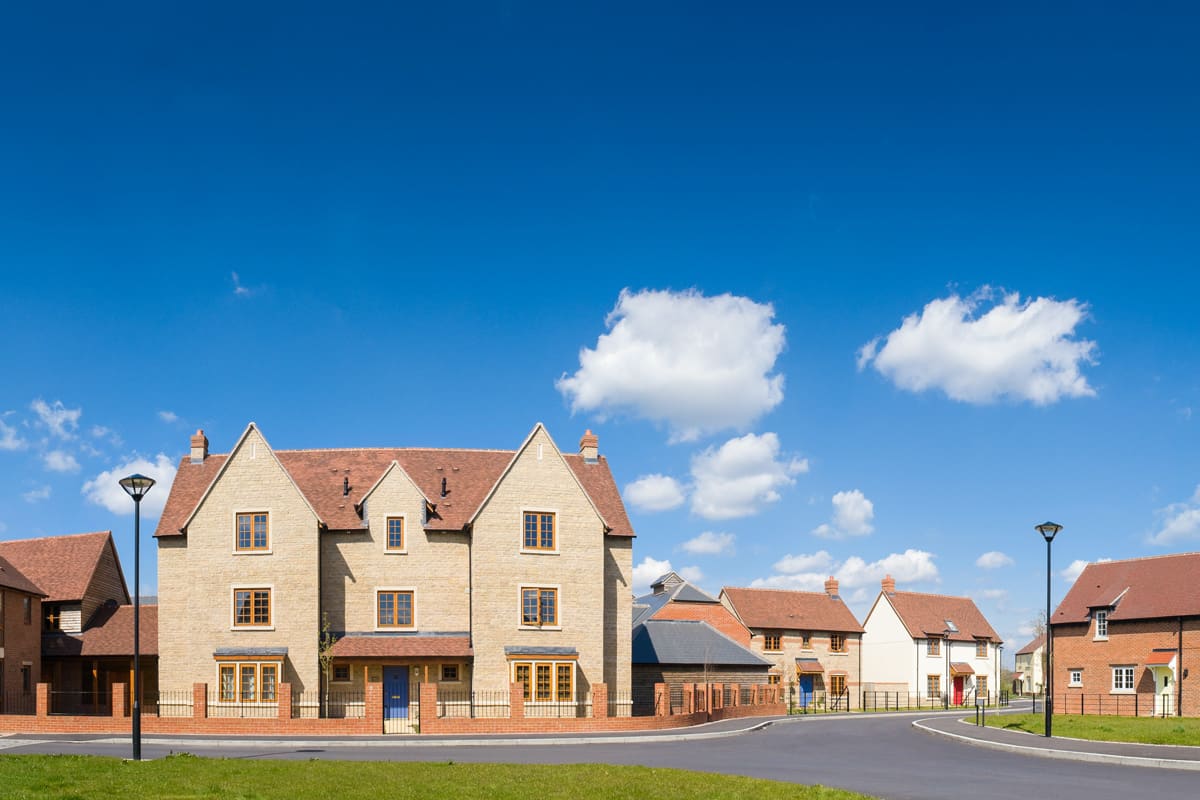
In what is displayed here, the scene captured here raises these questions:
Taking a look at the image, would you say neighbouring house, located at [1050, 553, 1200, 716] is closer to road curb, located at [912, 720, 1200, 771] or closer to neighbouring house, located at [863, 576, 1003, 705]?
neighbouring house, located at [863, 576, 1003, 705]

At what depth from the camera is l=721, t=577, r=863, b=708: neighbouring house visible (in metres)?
71.4

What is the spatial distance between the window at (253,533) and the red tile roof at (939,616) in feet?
160

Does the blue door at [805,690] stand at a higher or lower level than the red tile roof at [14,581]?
lower

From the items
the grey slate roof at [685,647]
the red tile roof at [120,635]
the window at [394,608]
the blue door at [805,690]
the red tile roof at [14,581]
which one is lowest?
the blue door at [805,690]

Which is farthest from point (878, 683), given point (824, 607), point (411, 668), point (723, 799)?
point (723, 799)

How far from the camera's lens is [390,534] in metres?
45.1

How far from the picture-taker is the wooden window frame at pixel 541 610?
43906mm

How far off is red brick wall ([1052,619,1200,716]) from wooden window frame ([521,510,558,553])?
27824 mm

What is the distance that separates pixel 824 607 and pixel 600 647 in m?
36.0

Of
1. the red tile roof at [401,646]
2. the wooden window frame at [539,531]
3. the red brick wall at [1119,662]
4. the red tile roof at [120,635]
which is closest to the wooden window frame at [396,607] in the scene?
the red tile roof at [401,646]

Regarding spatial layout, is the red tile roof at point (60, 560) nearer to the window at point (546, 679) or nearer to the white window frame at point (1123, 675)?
the window at point (546, 679)

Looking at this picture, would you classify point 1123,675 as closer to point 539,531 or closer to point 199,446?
point 539,531

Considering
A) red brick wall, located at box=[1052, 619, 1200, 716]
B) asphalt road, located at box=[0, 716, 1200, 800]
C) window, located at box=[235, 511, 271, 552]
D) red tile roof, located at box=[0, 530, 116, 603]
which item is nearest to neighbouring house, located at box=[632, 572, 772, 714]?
red brick wall, located at box=[1052, 619, 1200, 716]

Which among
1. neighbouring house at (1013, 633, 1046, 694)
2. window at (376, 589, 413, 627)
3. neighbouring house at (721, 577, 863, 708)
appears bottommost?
neighbouring house at (1013, 633, 1046, 694)
